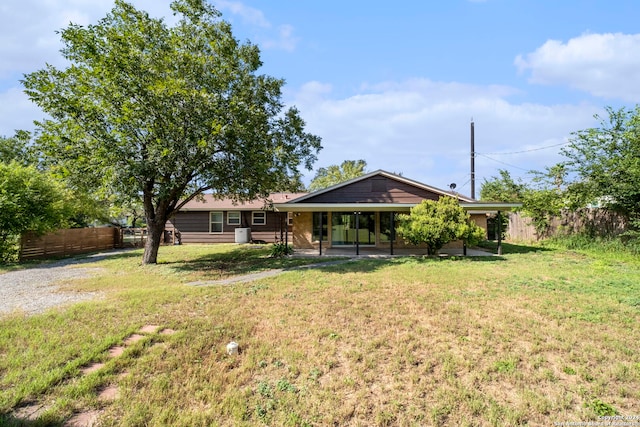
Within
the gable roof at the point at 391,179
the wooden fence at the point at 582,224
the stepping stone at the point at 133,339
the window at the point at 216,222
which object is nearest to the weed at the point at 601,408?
the stepping stone at the point at 133,339

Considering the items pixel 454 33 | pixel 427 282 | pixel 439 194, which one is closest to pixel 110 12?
pixel 454 33

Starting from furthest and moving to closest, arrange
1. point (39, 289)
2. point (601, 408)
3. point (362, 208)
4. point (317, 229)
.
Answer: point (317, 229) < point (362, 208) < point (39, 289) < point (601, 408)

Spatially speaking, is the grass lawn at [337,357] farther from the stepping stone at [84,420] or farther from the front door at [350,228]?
the front door at [350,228]

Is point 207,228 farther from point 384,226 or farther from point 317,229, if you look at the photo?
point 384,226

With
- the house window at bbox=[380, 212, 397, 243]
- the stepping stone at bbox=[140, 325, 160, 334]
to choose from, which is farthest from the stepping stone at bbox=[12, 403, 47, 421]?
the house window at bbox=[380, 212, 397, 243]

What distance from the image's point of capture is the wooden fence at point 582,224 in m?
13.6

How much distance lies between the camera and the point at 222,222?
21.1 m

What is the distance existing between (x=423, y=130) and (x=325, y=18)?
15.9 meters

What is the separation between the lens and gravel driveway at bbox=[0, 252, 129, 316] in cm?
608

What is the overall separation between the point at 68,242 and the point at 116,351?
14742 mm

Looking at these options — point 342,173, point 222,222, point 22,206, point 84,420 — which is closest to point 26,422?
point 84,420

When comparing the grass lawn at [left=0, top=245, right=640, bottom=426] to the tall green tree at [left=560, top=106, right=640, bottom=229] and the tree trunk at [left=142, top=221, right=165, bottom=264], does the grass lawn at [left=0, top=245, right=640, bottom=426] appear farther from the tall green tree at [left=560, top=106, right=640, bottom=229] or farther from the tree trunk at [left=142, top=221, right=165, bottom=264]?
the tall green tree at [left=560, top=106, right=640, bottom=229]

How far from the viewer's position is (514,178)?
845 inches

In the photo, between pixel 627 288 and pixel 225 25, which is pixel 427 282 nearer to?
pixel 627 288
